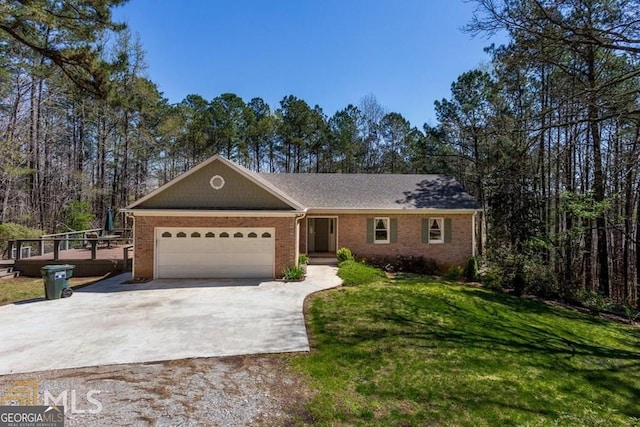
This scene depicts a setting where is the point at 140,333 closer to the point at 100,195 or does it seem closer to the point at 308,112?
the point at 100,195

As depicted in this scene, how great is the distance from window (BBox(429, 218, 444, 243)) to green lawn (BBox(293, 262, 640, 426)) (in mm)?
6096

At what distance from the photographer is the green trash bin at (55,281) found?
30.1ft

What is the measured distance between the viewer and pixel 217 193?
1206 cm

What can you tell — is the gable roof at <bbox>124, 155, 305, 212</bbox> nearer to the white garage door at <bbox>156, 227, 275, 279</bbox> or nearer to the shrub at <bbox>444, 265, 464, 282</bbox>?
the white garage door at <bbox>156, 227, 275, 279</bbox>

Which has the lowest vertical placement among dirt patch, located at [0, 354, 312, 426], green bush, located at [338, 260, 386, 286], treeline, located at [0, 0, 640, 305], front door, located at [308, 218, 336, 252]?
dirt patch, located at [0, 354, 312, 426]

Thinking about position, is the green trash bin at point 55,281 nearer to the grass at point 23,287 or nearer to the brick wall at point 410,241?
the grass at point 23,287

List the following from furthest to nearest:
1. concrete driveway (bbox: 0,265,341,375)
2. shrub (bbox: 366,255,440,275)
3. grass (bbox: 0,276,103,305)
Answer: shrub (bbox: 366,255,440,275)
grass (bbox: 0,276,103,305)
concrete driveway (bbox: 0,265,341,375)

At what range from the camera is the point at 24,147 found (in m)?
18.8

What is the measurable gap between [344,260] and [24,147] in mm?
20230

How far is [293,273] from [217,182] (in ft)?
14.9

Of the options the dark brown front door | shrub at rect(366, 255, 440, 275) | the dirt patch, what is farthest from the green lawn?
the dark brown front door

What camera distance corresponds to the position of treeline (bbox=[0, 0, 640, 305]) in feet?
24.6

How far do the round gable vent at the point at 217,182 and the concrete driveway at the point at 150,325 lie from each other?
3718 mm

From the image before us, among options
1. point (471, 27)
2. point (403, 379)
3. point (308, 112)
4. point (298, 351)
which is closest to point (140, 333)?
point (298, 351)
